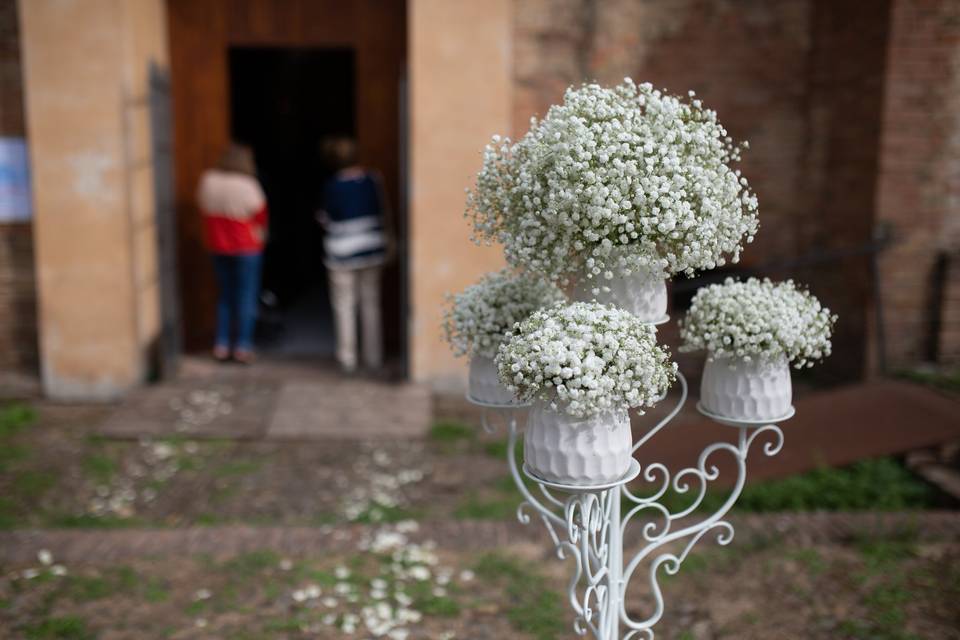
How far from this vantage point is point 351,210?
7.39 metres

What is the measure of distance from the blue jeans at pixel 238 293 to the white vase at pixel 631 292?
Result: 206 inches

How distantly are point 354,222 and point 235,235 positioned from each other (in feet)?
3.10

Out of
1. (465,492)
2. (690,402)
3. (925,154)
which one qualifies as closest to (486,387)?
(465,492)

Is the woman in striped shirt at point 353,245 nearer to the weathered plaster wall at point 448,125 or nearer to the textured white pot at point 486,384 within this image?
the weathered plaster wall at point 448,125

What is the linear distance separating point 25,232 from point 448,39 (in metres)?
3.48

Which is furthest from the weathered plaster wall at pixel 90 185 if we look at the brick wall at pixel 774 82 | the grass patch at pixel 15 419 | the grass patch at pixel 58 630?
the grass patch at pixel 58 630

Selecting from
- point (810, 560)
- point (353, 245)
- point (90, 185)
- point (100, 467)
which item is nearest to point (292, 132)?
point (353, 245)

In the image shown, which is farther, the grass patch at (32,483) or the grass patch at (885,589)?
the grass patch at (32,483)

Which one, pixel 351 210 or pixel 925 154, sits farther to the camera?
pixel 351 210

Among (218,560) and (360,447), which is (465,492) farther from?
(218,560)

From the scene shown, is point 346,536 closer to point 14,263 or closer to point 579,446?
point 579,446

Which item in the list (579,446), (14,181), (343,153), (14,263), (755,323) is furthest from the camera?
(343,153)

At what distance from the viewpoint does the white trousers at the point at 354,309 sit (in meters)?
7.66

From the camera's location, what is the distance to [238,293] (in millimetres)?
7715
